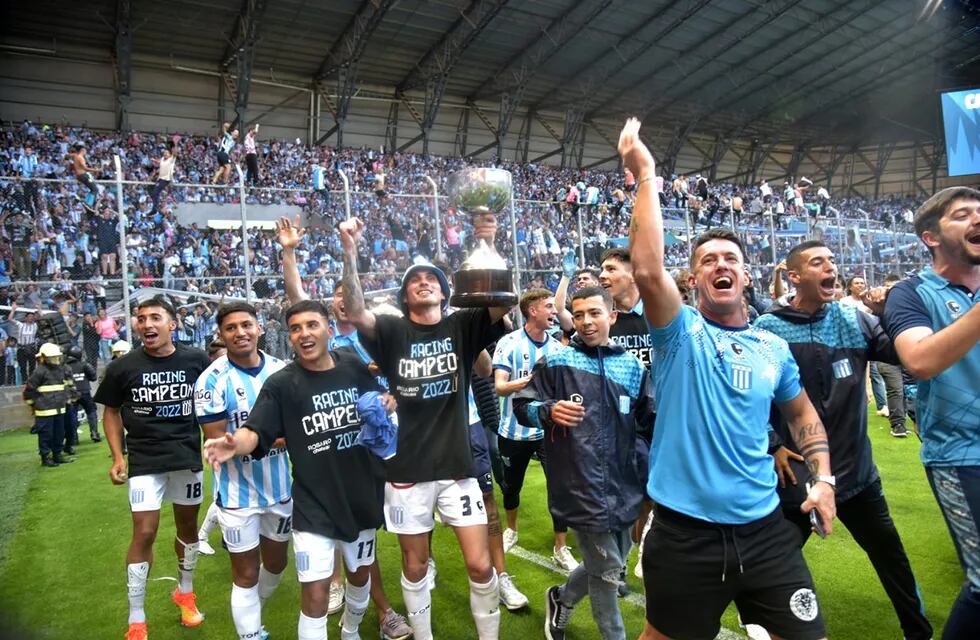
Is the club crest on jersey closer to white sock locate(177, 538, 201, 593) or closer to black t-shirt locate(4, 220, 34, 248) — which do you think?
white sock locate(177, 538, 201, 593)

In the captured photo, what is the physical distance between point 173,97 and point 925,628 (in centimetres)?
2900

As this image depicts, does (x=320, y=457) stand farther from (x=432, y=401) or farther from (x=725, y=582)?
(x=725, y=582)

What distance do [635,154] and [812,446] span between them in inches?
54.3

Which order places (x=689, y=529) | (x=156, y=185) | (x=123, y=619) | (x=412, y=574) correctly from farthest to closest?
(x=156, y=185)
(x=123, y=619)
(x=412, y=574)
(x=689, y=529)

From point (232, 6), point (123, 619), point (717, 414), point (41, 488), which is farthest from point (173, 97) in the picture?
point (717, 414)

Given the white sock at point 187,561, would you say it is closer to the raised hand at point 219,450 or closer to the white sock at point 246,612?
the white sock at point 246,612

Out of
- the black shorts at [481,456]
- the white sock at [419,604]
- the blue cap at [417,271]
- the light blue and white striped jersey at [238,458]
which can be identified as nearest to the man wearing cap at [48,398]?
the light blue and white striped jersey at [238,458]

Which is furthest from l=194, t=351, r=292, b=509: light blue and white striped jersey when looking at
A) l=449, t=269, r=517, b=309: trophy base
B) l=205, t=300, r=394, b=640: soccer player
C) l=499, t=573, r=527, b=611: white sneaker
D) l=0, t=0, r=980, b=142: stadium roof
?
l=0, t=0, r=980, b=142: stadium roof

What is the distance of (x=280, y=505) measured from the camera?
369cm

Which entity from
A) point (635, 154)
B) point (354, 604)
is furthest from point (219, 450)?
point (635, 154)

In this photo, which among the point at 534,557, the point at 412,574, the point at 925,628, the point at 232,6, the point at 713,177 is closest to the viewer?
the point at 925,628

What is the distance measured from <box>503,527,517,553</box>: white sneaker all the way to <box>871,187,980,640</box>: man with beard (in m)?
3.41

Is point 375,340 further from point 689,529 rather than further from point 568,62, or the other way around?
point 568,62

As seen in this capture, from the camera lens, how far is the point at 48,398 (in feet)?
31.4
